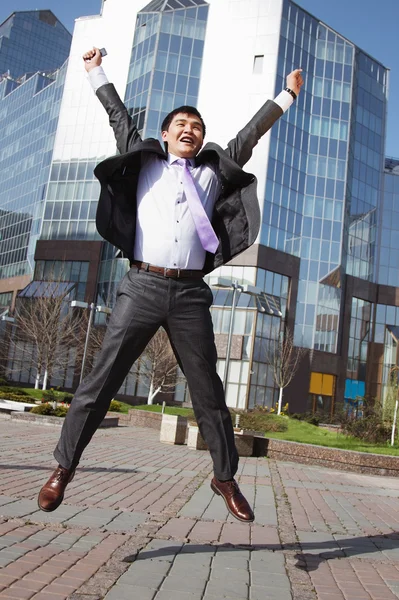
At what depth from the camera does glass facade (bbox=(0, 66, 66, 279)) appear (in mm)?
68500

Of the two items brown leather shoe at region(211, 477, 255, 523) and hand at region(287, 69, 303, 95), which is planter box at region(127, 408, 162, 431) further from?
brown leather shoe at region(211, 477, 255, 523)

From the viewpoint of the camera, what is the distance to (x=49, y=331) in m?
46.6

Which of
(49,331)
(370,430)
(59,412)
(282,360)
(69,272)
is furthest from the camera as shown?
(69,272)

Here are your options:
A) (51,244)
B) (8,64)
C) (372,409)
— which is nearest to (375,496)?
(372,409)

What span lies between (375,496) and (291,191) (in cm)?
4917

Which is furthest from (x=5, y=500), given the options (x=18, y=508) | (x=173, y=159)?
(x=173, y=159)

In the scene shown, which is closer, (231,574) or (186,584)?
(186,584)

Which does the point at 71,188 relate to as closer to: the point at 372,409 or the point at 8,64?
the point at 372,409

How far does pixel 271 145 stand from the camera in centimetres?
5656

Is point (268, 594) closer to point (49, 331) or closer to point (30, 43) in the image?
Answer: point (49, 331)

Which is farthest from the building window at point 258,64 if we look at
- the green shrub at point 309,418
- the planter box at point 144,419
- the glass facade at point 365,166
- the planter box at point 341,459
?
the planter box at point 341,459

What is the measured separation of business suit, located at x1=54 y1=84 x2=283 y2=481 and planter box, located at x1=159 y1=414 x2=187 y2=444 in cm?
1494

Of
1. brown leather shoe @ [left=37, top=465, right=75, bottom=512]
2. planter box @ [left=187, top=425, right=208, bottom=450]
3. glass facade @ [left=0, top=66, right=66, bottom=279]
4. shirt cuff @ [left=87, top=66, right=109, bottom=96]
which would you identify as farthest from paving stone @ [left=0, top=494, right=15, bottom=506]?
glass facade @ [left=0, top=66, right=66, bottom=279]

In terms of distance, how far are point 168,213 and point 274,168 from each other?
177ft
